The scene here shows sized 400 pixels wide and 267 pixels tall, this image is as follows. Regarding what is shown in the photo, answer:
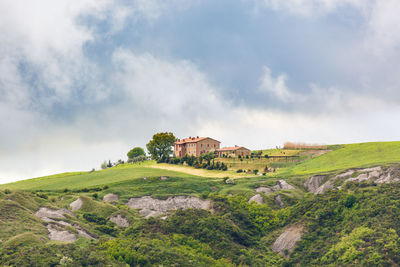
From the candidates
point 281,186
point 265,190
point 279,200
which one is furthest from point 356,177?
→ point 279,200

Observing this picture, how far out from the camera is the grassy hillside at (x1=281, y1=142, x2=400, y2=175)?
88250 mm

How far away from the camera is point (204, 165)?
111 metres

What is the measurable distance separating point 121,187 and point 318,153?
6080 centimetres

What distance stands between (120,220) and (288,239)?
73.8 feet

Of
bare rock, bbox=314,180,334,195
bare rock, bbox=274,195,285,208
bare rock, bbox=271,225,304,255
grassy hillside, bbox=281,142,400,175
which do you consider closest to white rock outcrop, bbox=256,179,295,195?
bare rock, bbox=314,180,334,195

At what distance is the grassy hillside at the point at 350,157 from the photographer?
88.2 meters

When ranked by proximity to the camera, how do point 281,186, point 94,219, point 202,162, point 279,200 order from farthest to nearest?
point 202,162
point 281,186
point 279,200
point 94,219

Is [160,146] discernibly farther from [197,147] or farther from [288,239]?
[288,239]

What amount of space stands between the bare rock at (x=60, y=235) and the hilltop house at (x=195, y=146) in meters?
92.7

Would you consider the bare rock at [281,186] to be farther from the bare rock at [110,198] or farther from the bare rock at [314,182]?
the bare rock at [110,198]

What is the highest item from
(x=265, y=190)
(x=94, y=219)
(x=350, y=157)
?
(x=350, y=157)

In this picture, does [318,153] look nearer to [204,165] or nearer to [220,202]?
[204,165]

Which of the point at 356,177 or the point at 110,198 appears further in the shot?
the point at 356,177

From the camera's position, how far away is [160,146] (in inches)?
5276
